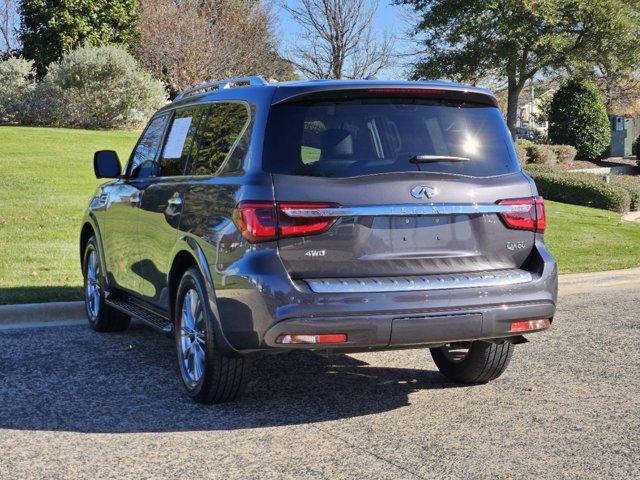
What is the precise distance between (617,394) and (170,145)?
3461 mm

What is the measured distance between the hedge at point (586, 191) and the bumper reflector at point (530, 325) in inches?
706

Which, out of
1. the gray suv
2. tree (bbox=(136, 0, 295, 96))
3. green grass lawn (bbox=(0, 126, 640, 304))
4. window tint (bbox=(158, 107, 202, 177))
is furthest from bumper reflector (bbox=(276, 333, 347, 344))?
tree (bbox=(136, 0, 295, 96))

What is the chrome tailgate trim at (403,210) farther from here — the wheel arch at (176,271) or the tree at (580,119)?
the tree at (580,119)

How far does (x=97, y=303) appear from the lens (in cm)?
795

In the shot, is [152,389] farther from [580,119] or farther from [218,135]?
[580,119]

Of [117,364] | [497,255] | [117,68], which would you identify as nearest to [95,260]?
[117,364]

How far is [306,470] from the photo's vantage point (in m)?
4.43

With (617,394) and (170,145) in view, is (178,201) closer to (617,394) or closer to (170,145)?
(170,145)

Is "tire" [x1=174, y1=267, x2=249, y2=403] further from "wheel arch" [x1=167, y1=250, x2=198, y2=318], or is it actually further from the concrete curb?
the concrete curb

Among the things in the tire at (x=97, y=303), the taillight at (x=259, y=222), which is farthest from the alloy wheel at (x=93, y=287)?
the taillight at (x=259, y=222)

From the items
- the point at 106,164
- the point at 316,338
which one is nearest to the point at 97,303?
the point at 106,164

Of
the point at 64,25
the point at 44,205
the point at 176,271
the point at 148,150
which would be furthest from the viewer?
the point at 64,25

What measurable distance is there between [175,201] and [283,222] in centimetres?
132

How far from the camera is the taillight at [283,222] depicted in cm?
486
